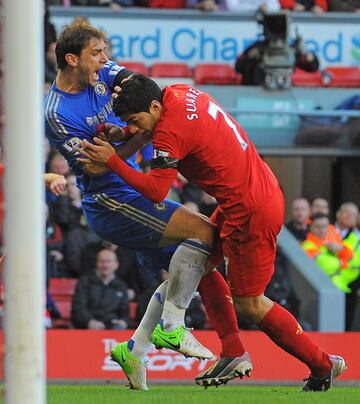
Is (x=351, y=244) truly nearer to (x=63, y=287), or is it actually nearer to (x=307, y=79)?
(x=63, y=287)

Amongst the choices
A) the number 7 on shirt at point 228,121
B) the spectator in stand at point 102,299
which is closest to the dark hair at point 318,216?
the spectator in stand at point 102,299

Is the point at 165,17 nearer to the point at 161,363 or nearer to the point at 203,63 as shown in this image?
the point at 203,63

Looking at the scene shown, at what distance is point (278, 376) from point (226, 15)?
6.13 m

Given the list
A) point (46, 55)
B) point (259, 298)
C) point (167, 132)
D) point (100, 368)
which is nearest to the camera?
point (167, 132)

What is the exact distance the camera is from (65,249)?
1265cm

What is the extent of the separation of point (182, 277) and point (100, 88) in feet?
3.78

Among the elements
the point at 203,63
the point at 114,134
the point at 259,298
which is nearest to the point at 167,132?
the point at 114,134

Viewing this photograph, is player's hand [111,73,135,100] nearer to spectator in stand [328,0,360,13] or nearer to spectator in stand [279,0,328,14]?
spectator in stand [279,0,328,14]

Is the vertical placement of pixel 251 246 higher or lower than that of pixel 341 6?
lower

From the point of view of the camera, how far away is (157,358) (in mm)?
11555

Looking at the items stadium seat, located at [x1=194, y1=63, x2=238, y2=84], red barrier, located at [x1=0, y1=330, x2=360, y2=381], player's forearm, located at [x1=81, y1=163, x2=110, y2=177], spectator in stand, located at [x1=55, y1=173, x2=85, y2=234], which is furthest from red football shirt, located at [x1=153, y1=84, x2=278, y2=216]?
stadium seat, located at [x1=194, y1=63, x2=238, y2=84]

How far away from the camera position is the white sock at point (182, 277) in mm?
6980

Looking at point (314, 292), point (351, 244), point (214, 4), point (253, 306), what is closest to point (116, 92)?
point (253, 306)

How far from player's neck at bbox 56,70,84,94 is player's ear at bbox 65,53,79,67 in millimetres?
79
